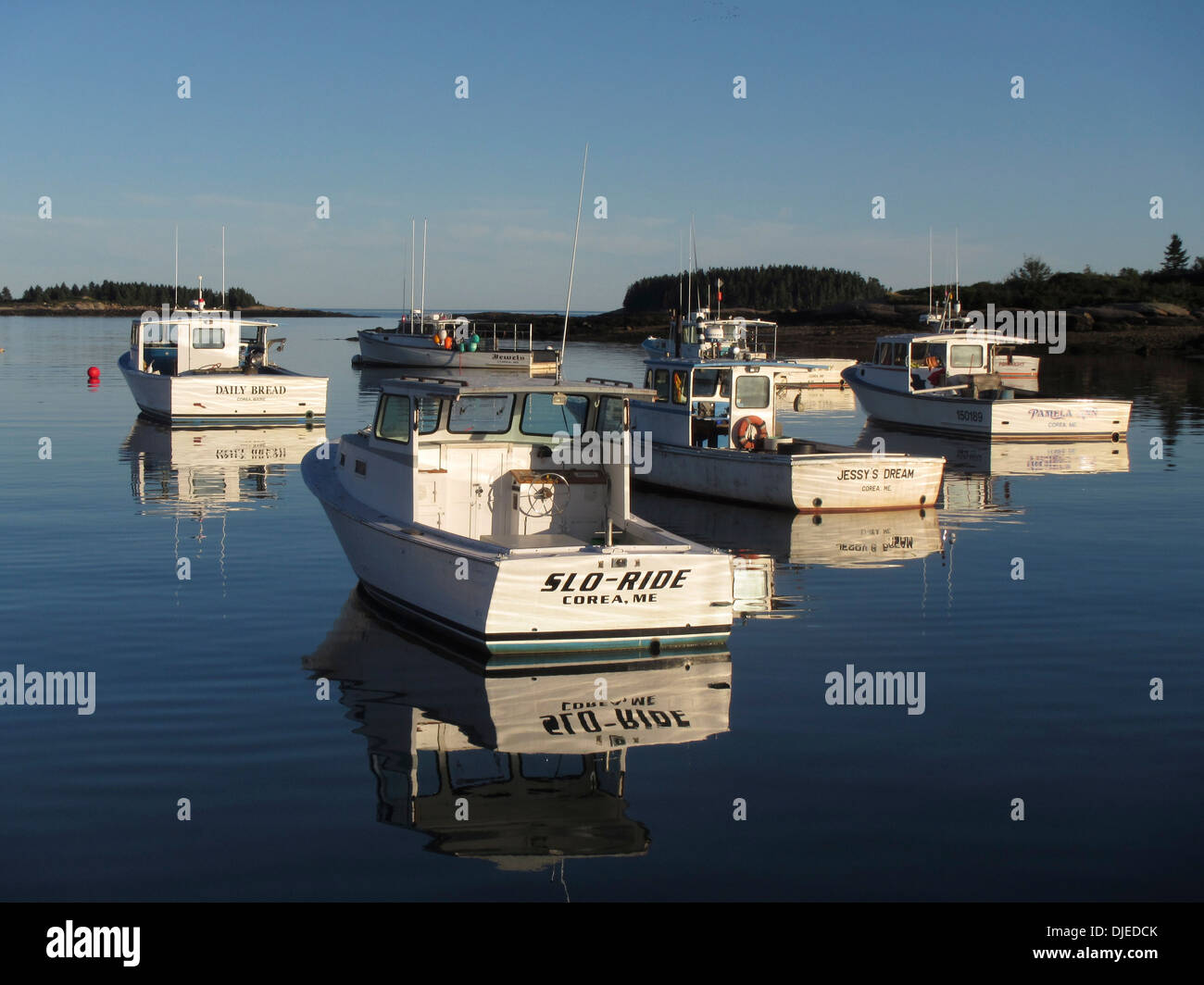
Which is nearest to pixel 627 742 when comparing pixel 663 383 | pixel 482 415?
pixel 482 415

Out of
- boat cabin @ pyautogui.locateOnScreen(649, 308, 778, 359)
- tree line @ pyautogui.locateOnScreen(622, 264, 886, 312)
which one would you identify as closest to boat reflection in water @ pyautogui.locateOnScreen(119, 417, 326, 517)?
boat cabin @ pyautogui.locateOnScreen(649, 308, 778, 359)

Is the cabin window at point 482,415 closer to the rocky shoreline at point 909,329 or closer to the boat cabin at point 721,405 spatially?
the boat cabin at point 721,405

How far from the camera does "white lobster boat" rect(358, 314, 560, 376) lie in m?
65.9

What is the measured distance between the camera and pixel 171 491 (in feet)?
75.7

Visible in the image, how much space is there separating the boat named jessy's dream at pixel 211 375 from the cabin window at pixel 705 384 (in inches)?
632

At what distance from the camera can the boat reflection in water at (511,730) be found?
8266mm

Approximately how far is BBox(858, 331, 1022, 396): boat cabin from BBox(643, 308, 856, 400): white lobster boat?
115 inches

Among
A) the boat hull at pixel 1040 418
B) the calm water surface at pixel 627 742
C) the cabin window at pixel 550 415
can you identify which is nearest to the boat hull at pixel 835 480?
the calm water surface at pixel 627 742

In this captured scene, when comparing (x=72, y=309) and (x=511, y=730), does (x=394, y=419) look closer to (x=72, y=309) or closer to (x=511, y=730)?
(x=511, y=730)

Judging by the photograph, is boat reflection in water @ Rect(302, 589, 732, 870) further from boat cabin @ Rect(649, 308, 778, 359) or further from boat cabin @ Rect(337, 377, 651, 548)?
boat cabin @ Rect(649, 308, 778, 359)

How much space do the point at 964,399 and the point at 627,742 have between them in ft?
81.8

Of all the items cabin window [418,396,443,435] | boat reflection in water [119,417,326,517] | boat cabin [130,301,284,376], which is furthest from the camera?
boat cabin [130,301,284,376]
